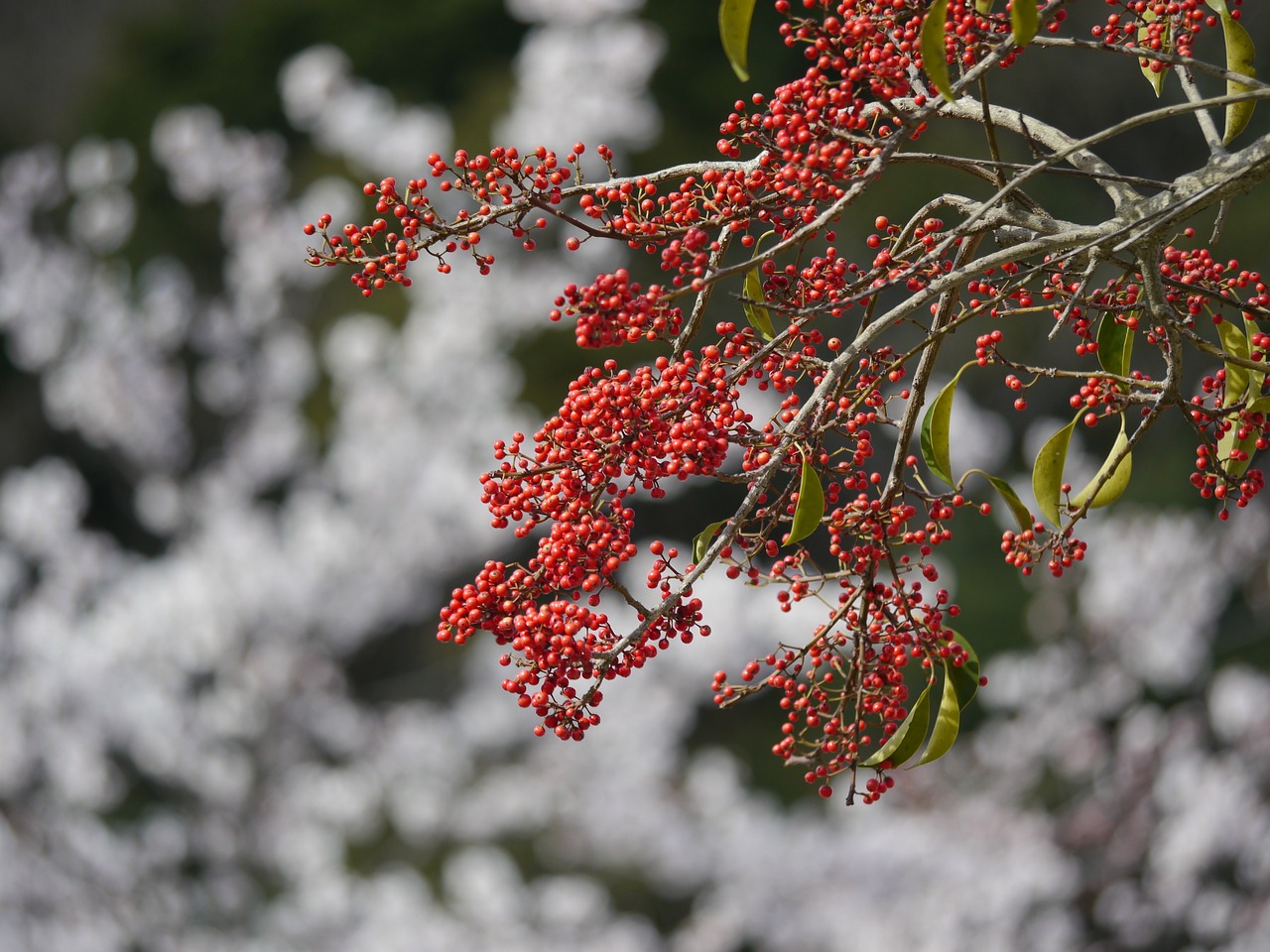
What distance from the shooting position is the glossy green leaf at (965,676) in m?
1.27

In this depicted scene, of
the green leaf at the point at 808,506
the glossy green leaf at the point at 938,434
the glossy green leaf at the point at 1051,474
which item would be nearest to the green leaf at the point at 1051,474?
the glossy green leaf at the point at 1051,474

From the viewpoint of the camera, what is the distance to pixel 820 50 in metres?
1.15

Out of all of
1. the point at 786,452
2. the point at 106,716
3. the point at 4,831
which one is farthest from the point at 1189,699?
the point at 786,452

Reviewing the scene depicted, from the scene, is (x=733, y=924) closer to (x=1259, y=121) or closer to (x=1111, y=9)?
(x=1259, y=121)

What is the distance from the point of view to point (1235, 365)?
4.28 ft

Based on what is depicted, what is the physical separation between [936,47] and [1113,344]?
1.51 feet

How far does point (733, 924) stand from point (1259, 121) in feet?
15.9

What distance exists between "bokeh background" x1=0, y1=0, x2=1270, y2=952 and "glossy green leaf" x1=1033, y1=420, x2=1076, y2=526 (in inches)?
200

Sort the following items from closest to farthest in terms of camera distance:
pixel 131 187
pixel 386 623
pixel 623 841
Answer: pixel 623 841
pixel 386 623
pixel 131 187

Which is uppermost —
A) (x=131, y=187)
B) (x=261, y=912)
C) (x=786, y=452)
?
(x=131, y=187)

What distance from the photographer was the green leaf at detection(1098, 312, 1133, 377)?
4.56 feet

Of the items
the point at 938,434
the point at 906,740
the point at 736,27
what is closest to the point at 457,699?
the point at 906,740

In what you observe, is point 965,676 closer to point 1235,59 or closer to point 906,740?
point 906,740

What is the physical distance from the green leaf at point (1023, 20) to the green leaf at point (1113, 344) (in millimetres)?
401
